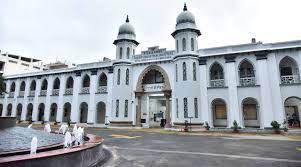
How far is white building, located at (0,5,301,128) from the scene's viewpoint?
735 inches

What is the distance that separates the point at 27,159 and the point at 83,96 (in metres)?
23.5

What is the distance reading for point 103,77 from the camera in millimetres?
27984

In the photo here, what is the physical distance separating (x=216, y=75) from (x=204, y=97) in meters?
3.66

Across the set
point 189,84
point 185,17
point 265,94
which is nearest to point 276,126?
point 265,94

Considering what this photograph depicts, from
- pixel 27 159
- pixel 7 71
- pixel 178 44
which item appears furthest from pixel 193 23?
pixel 7 71

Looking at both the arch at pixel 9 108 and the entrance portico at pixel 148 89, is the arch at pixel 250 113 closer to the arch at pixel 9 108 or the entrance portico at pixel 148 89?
the entrance portico at pixel 148 89

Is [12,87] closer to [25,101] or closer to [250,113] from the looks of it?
[25,101]

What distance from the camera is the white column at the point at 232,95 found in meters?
19.0

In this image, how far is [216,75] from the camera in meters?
22.2

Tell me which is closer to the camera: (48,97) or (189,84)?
(189,84)

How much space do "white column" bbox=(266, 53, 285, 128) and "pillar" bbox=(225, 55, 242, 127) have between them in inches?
93.8

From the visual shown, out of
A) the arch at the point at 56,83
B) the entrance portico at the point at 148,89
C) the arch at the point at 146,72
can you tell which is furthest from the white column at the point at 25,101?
the arch at the point at 146,72

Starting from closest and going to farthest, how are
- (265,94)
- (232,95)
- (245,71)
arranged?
(265,94)
(232,95)
(245,71)

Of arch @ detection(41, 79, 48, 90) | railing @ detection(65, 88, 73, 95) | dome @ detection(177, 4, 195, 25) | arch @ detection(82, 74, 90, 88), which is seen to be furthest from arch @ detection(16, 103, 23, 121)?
dome @ detection(177, 4, 195, 25)
